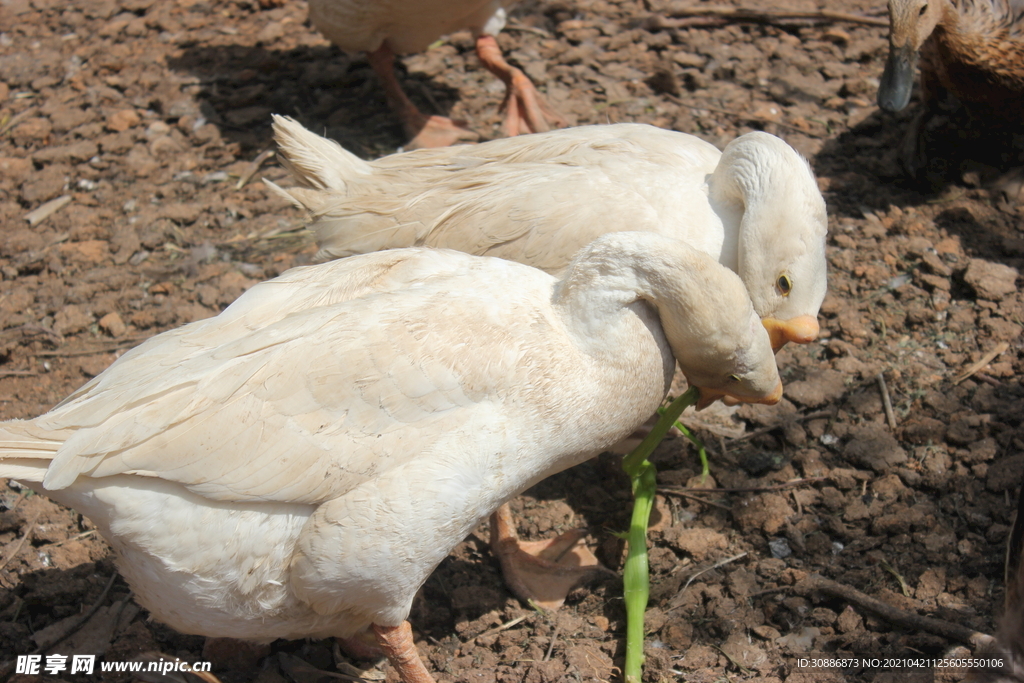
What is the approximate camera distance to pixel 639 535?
298 cm

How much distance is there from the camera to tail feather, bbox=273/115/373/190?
3.51 m

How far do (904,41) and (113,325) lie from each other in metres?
4.26

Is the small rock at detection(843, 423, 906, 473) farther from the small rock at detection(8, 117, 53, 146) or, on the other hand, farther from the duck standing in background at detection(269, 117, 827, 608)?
the small rock at detection(8, 117, 53, 146)

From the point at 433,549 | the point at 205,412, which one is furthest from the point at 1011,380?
the point at 205,412

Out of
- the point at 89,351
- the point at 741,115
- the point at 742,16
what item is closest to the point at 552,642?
the point at 89,351

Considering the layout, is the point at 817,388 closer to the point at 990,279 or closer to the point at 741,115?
the point at 990,279

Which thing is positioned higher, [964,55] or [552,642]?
[964,55]

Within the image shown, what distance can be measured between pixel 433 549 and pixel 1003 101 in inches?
154

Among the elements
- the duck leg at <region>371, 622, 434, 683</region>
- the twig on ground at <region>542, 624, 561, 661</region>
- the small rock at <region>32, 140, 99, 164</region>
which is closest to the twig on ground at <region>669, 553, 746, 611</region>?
the twig on ground at <region>542, 624, 561, 661</region>

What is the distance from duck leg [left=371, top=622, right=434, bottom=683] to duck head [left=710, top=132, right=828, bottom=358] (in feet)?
5.82

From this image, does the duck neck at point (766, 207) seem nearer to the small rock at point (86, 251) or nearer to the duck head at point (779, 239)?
the duck head at point (779, 239)

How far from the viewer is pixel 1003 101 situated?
4184 millimetres

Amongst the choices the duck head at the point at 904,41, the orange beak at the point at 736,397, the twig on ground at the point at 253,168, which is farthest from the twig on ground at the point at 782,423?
the twig on ground at the point at 253,168

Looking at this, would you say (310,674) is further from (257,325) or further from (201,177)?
(201,177)
